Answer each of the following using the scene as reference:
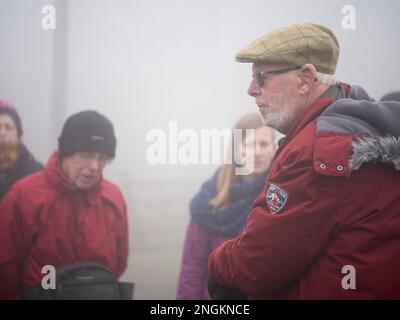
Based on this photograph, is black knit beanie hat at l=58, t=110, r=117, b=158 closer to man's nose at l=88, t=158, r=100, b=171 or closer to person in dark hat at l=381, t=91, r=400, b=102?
man's nose at l=88, t=158, r=100, b=171

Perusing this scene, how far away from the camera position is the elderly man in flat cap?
3.94 feet

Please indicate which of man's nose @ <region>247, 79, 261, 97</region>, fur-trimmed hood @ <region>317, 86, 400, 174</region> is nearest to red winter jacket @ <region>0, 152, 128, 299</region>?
man's nose @ <region>247, 79, 261, 97</region>

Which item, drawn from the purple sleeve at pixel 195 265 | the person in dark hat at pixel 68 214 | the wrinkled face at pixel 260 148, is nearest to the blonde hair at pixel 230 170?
the wrinkled face at pixel 260 148

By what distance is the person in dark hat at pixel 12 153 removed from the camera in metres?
2.13

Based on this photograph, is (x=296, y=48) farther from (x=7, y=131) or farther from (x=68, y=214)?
(x=7, y=131)

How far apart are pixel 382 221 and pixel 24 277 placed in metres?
1.54

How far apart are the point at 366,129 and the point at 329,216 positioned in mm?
272

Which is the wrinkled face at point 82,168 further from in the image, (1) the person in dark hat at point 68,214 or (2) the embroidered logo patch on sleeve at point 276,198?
(2) the embroidered logo patch on sleeve at point 276,198

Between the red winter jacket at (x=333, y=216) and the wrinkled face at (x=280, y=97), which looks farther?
the wrinkled face at (x=280, y=97)

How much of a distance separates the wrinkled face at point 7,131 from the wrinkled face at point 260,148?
3.62 ft

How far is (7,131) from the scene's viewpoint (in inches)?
85.4

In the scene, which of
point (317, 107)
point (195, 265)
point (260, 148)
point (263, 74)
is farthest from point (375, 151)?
point (195, 265)

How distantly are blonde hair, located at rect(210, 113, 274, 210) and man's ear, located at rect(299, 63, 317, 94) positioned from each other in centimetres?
66
